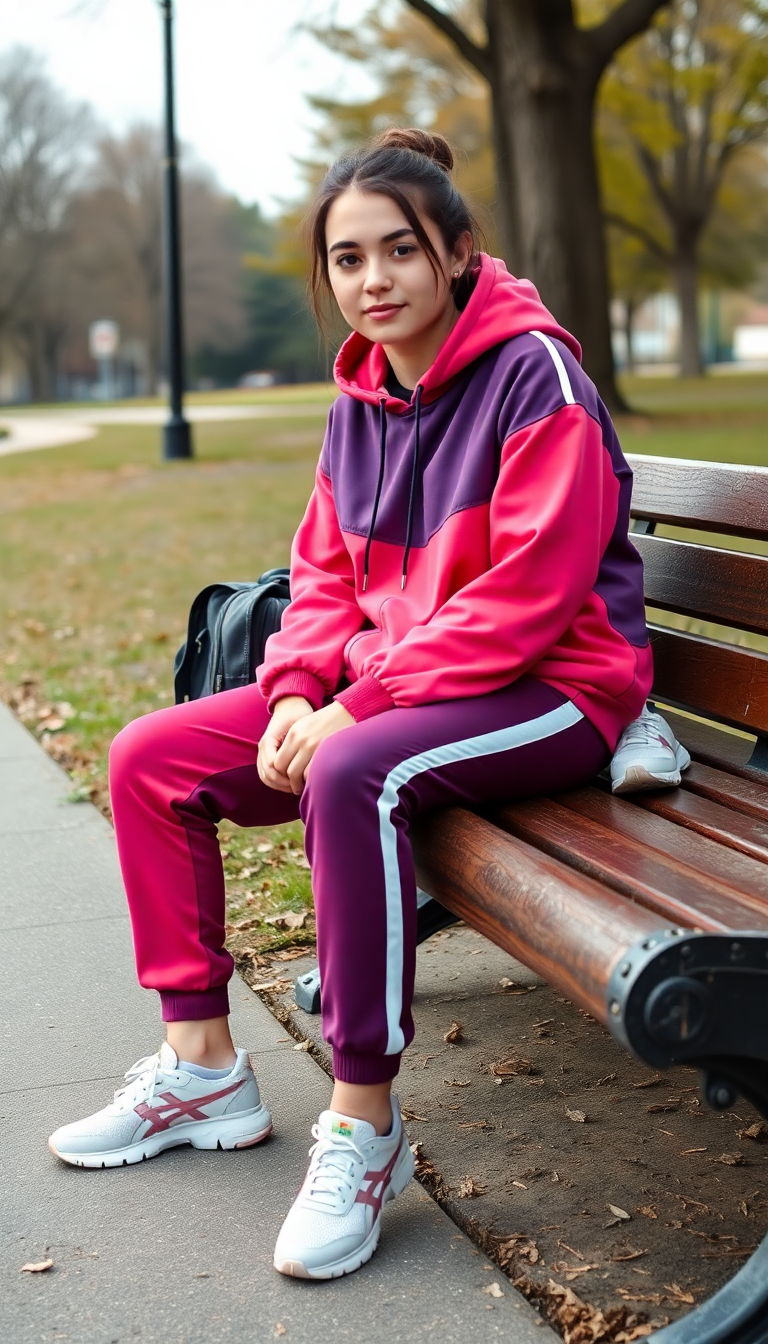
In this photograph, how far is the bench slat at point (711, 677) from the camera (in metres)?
2.77

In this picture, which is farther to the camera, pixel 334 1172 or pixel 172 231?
pixel 172 231

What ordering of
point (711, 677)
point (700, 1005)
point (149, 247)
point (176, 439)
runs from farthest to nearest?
point (149, 247) → point (176, 439) → point (711, 677) → point (700, 1005)

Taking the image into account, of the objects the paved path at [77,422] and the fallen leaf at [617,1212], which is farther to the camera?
the paved path at [77,422]

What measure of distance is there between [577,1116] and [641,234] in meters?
38.6

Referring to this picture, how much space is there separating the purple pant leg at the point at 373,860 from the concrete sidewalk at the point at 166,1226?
294 mm

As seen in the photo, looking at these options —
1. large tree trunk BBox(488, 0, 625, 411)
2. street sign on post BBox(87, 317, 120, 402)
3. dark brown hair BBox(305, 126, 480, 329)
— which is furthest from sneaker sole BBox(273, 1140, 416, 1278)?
street sign on post BBox(87, 317, 120, 402)

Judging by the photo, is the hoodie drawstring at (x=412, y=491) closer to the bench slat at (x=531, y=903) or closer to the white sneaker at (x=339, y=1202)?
the bench slat at (x=531, y=903)

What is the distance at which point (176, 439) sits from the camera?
1853 cm

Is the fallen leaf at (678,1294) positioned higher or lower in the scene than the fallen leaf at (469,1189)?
higher

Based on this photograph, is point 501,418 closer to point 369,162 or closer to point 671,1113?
point 369,162

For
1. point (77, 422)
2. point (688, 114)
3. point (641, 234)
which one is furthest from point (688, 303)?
point (77, 422)

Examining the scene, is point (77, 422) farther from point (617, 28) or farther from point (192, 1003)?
point (192, 1003)

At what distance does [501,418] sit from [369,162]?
1.61 ft

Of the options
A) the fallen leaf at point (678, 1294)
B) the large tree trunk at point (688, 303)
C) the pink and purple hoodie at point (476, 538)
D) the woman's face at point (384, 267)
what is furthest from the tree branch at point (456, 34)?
the large tree trunk at point (688, 303)
